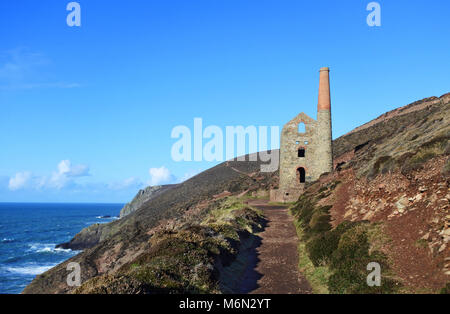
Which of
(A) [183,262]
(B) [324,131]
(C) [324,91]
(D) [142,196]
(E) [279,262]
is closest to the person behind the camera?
(A) [183,262]

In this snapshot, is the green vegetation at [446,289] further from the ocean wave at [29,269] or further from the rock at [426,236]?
the ocean wave at [29,269]

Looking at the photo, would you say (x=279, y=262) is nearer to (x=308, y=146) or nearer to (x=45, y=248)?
(x=308, y=146)

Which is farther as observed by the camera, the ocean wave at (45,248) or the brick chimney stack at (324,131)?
the ocean wave at (45,248)

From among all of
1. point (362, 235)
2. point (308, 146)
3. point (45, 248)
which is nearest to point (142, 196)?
point (45, 248)

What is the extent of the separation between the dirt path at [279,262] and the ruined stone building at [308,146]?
1292 cm

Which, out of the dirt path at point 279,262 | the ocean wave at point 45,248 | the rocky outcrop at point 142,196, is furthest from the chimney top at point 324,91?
the rocky outcrop at point 142,196

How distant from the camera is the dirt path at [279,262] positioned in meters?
14.5

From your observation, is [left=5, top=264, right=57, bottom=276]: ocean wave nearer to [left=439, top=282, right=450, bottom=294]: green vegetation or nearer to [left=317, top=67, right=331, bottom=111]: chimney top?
[left=317, top=67, right=331, bottom=111]: chimney top

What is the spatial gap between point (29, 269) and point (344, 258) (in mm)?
55836

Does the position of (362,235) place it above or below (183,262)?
above

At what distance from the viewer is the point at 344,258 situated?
14.8m

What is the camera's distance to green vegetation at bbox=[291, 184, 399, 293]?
40.6 ft
